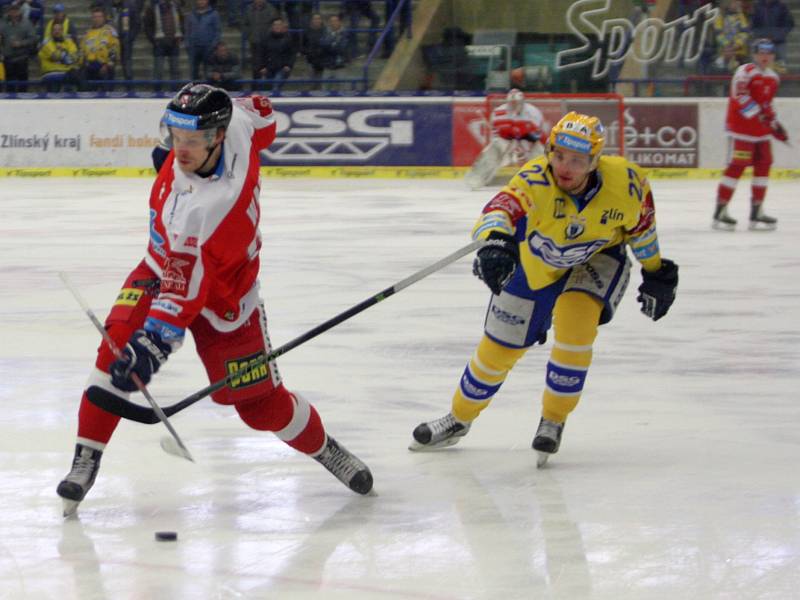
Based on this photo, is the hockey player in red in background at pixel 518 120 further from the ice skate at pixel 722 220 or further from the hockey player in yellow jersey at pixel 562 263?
the hockey player in yellow jersey at pixel 562 263

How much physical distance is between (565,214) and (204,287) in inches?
46.5

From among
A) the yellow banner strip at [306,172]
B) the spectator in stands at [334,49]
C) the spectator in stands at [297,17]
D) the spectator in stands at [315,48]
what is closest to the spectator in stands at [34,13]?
the yellow banner strip at [306,172]

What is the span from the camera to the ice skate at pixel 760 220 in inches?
400

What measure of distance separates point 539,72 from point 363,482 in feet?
37.7

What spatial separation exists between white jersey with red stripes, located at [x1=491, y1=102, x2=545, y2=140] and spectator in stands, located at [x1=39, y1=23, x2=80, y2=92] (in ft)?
16.3

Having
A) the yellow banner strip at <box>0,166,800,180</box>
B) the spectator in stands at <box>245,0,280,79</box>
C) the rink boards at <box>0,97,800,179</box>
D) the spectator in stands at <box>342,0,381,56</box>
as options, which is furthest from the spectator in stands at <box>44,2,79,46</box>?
the spectator in stands at <box>342,0,381,56</box>

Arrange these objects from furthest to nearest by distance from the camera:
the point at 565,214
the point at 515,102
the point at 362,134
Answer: the point at 362,134
the point at 515,102
the point at 565,214

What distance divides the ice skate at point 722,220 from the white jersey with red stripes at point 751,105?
1.96ft

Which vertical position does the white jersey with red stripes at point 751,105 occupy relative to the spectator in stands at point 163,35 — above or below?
above

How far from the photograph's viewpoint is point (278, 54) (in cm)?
1527

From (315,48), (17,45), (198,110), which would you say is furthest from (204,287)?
(17,45)

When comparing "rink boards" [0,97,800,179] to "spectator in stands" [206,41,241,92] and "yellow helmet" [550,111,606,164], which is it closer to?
"spectator in stands" [206,41,241,92]

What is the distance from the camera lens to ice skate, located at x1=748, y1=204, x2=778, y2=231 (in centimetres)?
1015

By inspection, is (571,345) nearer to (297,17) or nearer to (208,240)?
(208,240)
